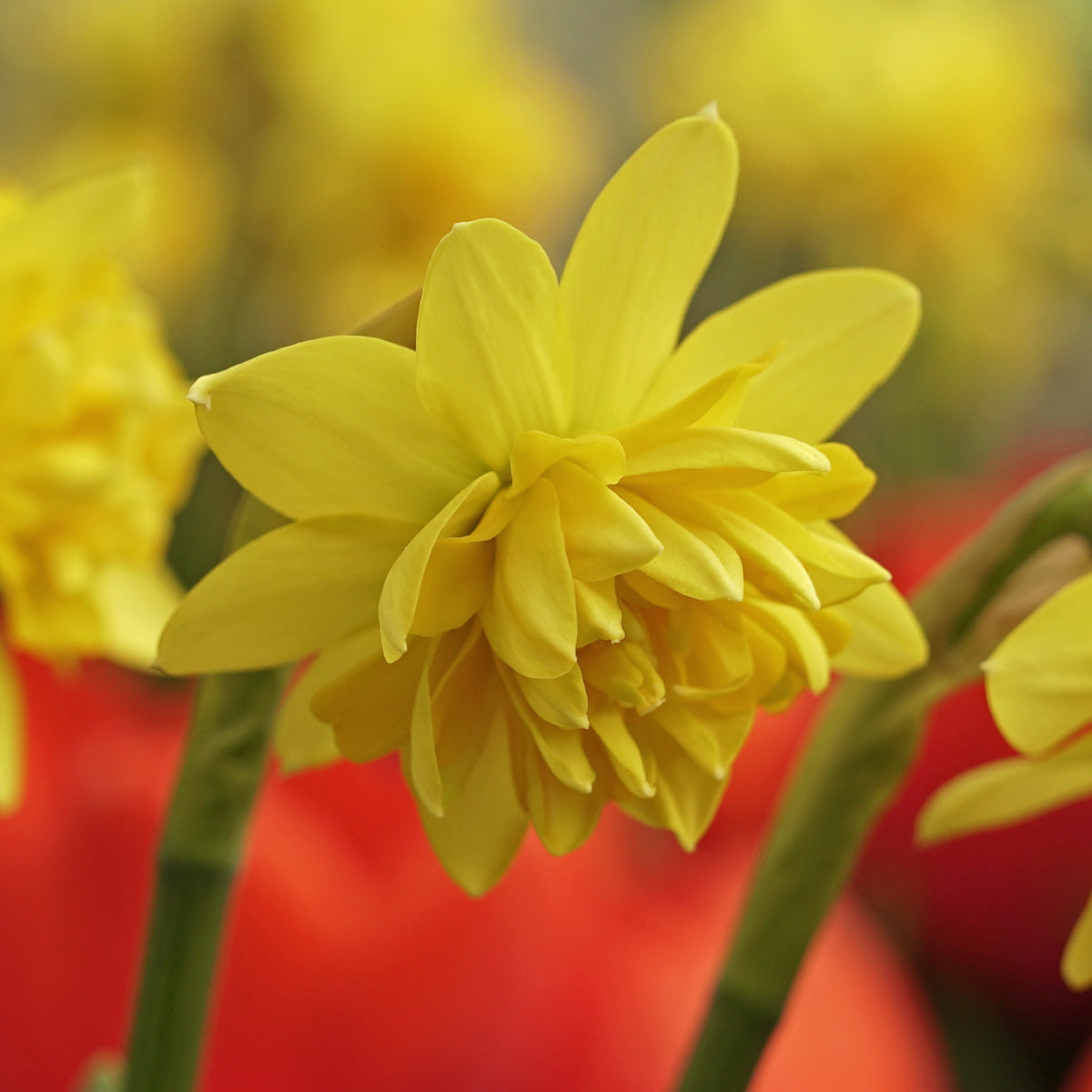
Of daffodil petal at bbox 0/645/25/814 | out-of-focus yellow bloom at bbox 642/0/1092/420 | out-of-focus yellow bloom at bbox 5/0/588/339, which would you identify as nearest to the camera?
daffodil petal at bbox 0/645/25/814

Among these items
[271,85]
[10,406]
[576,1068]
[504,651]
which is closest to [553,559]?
A: [504,651]

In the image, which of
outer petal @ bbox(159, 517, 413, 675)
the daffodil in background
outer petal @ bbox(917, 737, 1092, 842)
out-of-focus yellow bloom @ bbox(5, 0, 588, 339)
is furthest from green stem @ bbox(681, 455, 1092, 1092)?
the daffodil in background

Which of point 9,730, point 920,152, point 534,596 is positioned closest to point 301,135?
point 920,152

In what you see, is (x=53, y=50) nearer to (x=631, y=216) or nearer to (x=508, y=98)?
(x=508, y=98)

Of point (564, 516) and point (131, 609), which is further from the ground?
point (564, 516)

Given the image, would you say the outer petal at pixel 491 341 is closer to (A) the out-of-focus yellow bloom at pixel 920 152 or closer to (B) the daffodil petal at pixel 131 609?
(B) the daffodil petal at pixel 131 609

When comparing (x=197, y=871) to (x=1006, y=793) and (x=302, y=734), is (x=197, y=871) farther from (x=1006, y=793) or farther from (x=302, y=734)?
(x=1006, y=793)

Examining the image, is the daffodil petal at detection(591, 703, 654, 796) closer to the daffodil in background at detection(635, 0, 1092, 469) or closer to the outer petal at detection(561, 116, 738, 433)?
the outer petal at detection(561, 116, 738, 433)
